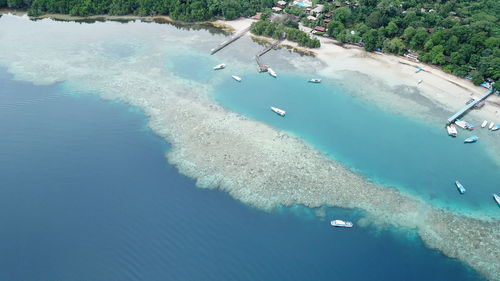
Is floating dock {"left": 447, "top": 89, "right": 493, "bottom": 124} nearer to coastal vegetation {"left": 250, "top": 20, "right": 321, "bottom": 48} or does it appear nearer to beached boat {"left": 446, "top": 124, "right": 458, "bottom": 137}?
beached boat {"left": 446, "top": 124, "right": 458, "bottom": 137}

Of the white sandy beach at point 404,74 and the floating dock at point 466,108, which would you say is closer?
the floating dock at point 466,108

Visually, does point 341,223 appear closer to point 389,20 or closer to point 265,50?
point 265,50

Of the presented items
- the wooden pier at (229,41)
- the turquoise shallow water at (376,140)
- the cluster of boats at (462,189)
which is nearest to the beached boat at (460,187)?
the cluster of boats at (462,189)

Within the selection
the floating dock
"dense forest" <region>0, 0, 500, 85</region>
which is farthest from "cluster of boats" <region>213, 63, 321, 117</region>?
the floating dock

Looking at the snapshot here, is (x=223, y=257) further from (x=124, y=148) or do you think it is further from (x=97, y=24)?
(x=97, y=24)

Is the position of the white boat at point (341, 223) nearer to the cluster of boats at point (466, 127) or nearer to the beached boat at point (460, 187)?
the beached boat at point (460, 187)

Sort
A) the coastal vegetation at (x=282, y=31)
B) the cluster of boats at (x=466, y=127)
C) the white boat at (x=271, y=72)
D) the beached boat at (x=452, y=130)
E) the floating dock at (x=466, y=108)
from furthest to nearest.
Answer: the coastal vegetation at (x=282, y=31) < the white boat at (x=271, y=72) < the floating dock at (x=466, y=108) < the beached boat at (x=452, y=130) < the cluster of boats at (x=466, y=127)

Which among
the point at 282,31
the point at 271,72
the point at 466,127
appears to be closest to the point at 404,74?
the point at 466,127
